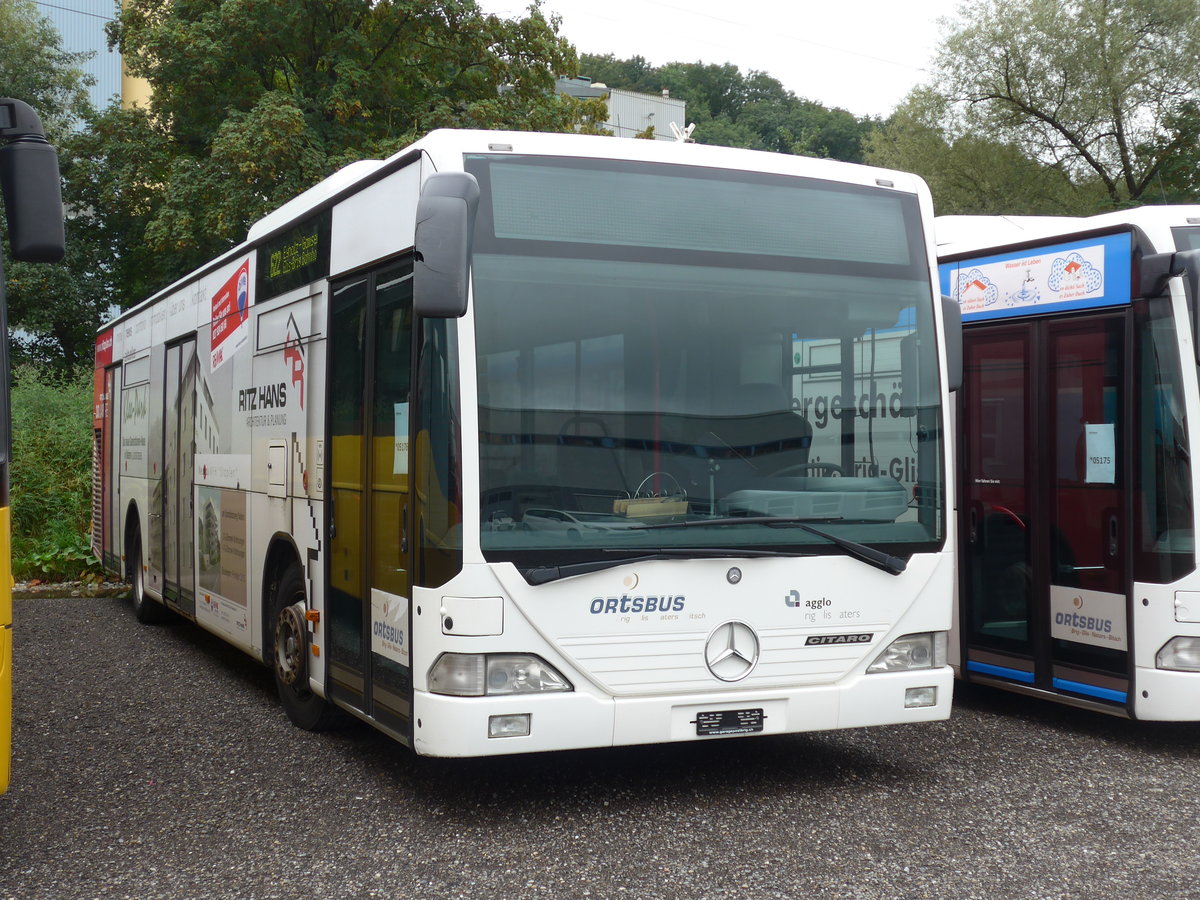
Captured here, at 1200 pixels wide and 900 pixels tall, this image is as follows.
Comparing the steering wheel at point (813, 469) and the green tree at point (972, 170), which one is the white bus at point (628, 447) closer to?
the steering wheel at point (813, 469)

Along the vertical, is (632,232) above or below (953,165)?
below

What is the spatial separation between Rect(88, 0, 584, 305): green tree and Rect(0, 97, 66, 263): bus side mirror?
1752cm

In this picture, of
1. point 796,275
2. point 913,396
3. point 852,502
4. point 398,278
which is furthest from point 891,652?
point 398,278

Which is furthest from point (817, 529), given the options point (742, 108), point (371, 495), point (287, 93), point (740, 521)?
point (742, 108)

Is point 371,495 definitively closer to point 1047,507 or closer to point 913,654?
point 913,654

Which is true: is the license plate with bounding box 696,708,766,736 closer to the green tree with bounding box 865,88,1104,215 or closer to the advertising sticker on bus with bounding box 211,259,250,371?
the advertising sticker on bus with bounding box 211,259,250,371

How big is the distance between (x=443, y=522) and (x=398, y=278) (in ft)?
4.09

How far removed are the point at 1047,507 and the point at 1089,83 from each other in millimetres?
27552

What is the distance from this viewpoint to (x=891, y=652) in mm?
6012

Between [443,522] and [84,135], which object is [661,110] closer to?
[84,135]

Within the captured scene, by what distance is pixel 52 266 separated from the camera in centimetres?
3162

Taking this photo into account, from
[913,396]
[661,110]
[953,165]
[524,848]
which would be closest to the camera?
[524,848]

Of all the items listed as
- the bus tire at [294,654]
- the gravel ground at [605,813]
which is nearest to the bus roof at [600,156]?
the bus tire at [294,654]

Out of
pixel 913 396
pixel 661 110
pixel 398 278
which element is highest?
pixel 661 110
